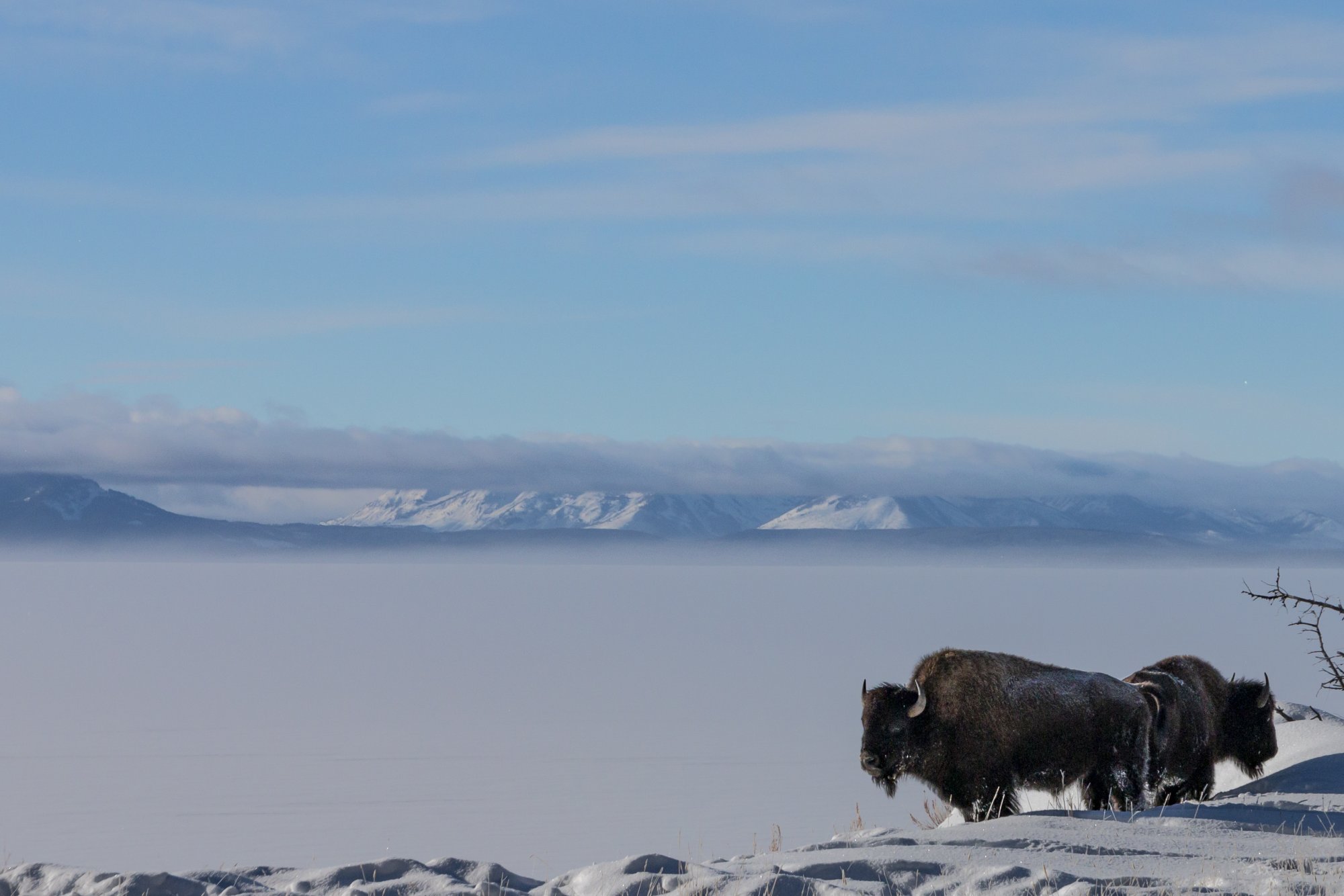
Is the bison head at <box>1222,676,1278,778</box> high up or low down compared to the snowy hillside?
up

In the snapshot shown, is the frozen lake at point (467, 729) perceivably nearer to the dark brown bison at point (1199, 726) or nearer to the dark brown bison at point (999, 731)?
the dark brown bison at point (999, 731)

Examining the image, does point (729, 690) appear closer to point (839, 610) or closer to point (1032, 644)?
point (1032, 644)

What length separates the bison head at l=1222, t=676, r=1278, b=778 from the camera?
611 inches

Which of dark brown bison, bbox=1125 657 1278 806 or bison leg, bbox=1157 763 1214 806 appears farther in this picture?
bison leg, bbox=1157 763 1214 806

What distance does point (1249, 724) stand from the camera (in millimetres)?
15641

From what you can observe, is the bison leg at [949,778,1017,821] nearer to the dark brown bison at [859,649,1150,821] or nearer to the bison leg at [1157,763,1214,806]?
the dark brown bison at [859,649,1150,821]

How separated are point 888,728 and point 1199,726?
3.07 meters

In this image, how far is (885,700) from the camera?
13406mm

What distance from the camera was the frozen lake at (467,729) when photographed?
28438 millimetres

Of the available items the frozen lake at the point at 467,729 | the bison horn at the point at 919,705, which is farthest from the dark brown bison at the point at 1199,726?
the frozen lake at the point at 467,729

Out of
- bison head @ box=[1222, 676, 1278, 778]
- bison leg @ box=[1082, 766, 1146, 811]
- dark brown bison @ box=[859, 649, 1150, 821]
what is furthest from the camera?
bison head @ box=[1222, 676, 1278, 778]

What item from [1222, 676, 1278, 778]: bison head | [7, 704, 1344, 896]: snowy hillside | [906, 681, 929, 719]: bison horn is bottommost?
[7, 704, 1344, 896]: snowy hillside

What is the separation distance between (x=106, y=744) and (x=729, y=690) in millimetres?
23067

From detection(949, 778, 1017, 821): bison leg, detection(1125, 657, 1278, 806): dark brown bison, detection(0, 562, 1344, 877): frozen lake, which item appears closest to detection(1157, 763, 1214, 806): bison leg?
detection(1125, 657, 1278, 806): dark brown bison
